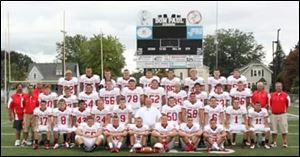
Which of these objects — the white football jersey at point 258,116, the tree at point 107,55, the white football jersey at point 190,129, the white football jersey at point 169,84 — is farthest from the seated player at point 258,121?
the tree at point 107,55

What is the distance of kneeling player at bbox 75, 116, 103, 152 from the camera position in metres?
11.5

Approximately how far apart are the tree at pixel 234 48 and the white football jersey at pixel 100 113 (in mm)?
68800

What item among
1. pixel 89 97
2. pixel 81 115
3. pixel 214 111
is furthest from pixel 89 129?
pixel 214 111

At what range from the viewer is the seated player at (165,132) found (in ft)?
38.0

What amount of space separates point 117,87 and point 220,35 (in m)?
74.5

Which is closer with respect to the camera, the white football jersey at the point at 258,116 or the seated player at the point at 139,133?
the seated player at the point at 139,133

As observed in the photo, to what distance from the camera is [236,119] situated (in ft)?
40.5

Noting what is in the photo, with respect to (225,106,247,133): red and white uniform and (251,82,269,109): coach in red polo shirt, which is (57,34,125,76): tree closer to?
(251,82,269,109): coach in red polo shirt

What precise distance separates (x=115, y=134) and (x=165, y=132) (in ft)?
3.81

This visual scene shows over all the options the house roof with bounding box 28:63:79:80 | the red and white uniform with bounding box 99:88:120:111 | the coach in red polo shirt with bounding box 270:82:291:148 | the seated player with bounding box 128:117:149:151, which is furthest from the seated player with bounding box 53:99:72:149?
the house roof with bounding box 28:63:79:80

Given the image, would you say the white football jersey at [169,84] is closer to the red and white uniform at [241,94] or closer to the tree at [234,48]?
the red and white uniform at [241,94]

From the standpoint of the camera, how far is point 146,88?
12656 millimetres


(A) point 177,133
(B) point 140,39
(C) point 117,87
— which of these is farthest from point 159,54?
(A) point 177,133

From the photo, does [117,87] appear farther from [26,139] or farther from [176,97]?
[26,139]
